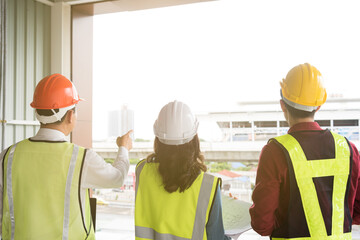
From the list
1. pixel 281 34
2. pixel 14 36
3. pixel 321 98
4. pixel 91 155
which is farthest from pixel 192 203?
pixel 281 34


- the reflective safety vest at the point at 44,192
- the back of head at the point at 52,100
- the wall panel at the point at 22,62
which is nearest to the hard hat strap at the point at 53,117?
the back of head at the point at 52,100

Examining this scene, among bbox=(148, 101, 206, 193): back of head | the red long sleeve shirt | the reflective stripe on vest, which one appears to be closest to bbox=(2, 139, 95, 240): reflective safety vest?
the reflective stripe on vest

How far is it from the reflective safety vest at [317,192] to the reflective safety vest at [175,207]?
0.30m

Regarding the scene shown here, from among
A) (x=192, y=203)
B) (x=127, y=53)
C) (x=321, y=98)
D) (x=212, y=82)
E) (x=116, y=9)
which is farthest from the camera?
(x=127, y=53)

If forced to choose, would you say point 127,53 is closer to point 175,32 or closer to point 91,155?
point 175,32

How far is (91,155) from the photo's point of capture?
1.32m

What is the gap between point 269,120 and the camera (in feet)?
11.5

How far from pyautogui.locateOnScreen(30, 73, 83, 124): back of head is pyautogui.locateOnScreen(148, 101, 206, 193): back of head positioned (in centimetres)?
45

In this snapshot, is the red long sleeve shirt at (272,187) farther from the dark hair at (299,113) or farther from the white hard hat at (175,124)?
the white hard hat at (175,124)

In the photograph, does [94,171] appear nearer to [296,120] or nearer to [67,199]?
[67,199]

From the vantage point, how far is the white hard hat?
1202 millimetres

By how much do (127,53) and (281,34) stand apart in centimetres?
284

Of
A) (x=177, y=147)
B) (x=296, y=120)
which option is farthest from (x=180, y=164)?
(x=296, y=120)

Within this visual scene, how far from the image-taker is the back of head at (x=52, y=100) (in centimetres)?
140
